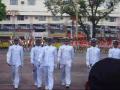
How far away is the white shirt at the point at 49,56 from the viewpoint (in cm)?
1680

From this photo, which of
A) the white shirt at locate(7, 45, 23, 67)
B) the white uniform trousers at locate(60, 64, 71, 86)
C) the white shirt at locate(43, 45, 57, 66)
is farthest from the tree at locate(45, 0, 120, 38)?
the white shirt at locate(43, 45, 57, 66)

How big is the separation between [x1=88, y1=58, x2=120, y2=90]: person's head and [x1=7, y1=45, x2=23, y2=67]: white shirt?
1439cm

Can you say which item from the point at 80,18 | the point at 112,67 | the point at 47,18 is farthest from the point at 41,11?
the point at 112,67

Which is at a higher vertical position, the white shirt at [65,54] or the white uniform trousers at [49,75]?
the white shirt at [65,54]

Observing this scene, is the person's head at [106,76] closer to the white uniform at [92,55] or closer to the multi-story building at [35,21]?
the white uniform at [92,55]

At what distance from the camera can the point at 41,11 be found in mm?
78250

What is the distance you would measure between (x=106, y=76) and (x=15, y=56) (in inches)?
573

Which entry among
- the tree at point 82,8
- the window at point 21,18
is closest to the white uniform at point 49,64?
the tree at point 82,8

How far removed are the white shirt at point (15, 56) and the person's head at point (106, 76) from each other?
47.2ft

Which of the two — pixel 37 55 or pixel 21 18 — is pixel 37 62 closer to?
pixel 37 55

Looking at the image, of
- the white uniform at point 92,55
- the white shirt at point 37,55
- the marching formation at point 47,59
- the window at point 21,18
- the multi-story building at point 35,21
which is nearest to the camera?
the marching formation at point 47,59

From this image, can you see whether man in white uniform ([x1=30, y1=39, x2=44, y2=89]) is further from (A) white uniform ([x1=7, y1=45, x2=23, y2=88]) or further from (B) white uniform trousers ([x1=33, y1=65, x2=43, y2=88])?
(A) white uniform ([x1=7, y1=45, x2=23, y2=88])

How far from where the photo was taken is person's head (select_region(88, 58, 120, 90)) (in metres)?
3.39

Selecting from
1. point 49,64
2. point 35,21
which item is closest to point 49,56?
point 49,64
